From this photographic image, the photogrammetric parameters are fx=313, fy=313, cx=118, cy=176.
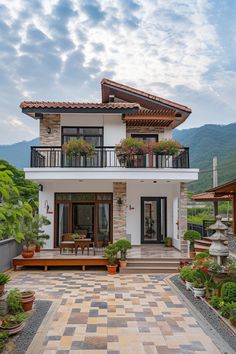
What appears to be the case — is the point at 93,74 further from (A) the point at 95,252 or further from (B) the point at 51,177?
(A) the point at 95,252

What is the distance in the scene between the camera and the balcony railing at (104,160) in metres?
12.7

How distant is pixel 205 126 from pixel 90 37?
3757cm

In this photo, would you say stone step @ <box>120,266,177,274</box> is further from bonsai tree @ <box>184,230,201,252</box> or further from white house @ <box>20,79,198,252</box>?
white house @ <box>20,79,198,252</box>

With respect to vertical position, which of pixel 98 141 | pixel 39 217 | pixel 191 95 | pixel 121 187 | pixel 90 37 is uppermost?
pixel 191 95

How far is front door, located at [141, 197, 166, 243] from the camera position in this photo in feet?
48.4

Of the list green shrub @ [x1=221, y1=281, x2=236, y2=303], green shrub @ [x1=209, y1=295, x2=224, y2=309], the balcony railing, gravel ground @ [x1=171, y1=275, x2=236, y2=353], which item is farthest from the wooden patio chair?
green shrub @ [x1=221, y1=281, x2=236, y2=303]

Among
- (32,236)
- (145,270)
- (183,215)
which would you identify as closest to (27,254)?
(32,236)

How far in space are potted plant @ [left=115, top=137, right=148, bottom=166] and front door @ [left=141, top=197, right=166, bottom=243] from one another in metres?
2.95

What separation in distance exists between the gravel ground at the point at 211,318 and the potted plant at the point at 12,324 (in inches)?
137

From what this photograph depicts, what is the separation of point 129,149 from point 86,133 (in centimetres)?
267

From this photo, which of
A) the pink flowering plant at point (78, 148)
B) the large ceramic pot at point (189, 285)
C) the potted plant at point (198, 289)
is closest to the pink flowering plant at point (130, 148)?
the pink flowering plant at point (78, 148)

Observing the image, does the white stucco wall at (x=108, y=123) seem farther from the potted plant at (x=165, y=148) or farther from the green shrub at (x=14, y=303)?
the green shrub at (x=14, y=303)

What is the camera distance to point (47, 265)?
37.1 ft

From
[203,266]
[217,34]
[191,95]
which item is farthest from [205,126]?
[203,266]
